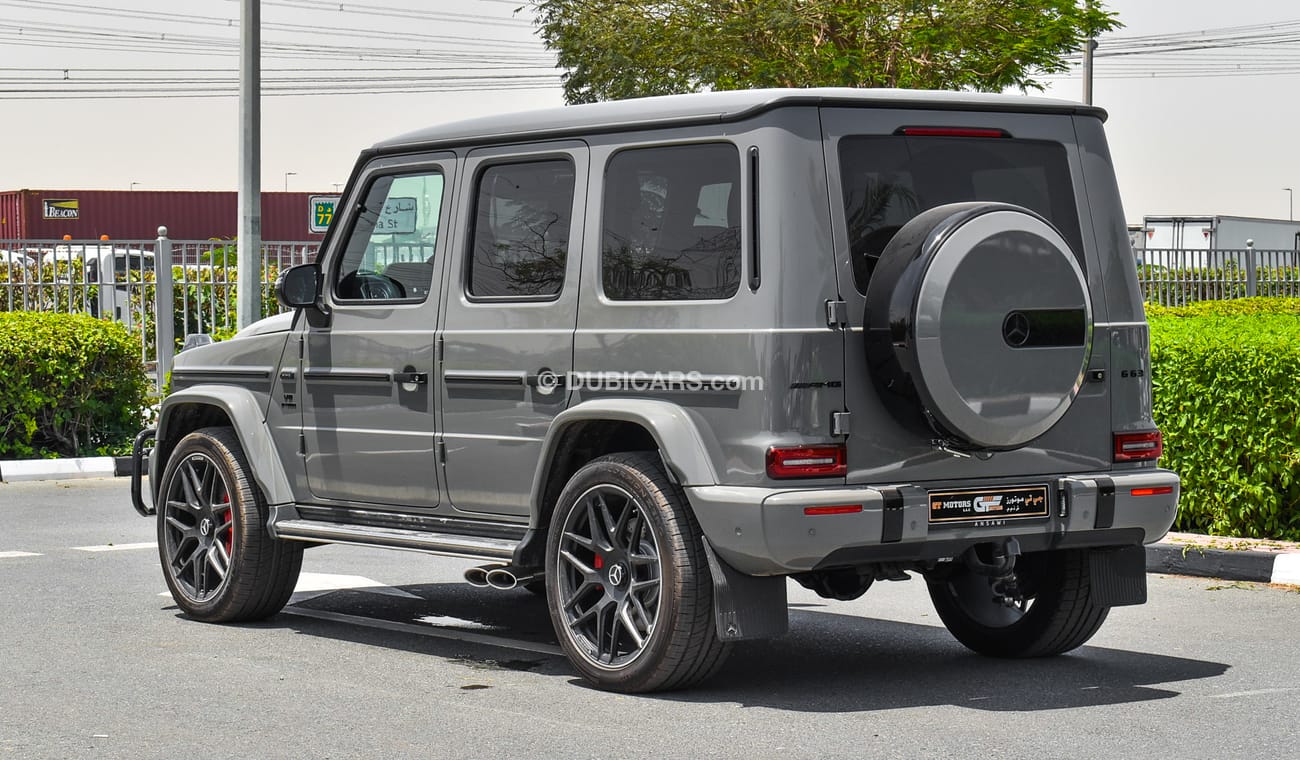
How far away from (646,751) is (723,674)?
1483 mm

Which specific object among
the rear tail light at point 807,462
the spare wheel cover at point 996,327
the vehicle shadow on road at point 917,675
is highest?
the spare wheel cover at point 996,327

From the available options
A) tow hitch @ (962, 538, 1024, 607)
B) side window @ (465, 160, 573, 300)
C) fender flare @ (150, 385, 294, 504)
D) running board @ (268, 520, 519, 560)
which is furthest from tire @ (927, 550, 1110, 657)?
fender flare @ (150, 385, 294, 504)

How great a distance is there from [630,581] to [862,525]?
95 centimetres

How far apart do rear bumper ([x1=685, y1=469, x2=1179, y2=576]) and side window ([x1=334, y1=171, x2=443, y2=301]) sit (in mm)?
1921

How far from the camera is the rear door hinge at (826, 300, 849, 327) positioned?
6.44m

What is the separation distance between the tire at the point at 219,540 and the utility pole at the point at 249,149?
901cm

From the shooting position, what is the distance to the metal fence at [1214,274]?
2250 cm

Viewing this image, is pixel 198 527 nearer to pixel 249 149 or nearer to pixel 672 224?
pixel 672 224

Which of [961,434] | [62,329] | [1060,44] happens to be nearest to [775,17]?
[1060,44]

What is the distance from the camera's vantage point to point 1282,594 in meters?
9.46

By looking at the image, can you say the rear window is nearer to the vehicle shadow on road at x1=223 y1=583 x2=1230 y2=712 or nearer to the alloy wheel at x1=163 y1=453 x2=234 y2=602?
the vehicle shadow on road at x1=223 y1=583 x2=1230 y2=712

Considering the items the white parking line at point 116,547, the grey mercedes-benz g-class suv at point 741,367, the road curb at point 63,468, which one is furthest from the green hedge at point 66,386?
the grey mercedes-benz g-class suv at point 741,367

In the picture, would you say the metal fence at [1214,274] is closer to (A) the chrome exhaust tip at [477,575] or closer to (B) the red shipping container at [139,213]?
(A) the chrome exhaust tip at [477,575]

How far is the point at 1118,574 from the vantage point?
7281mm
